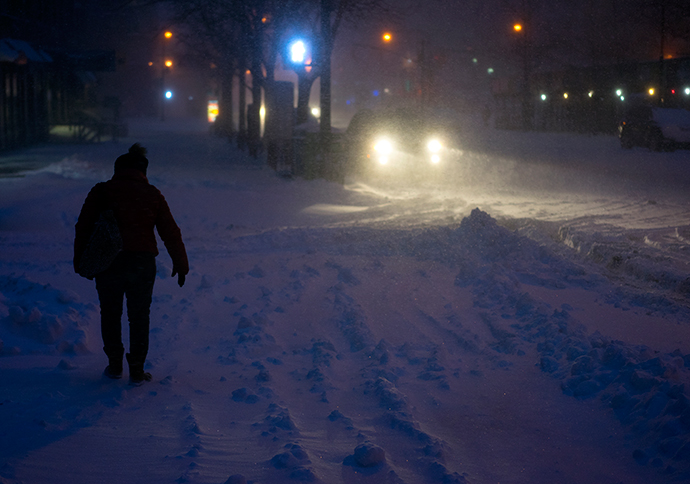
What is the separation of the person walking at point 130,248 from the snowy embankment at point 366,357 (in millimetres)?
312

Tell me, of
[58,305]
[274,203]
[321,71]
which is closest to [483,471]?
[58,305]

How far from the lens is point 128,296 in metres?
4.41

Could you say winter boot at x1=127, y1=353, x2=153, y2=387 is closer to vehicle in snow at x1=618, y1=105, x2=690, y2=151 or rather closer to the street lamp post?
vehicle in snow at x1=618, y1=105, x2=690, y2=151

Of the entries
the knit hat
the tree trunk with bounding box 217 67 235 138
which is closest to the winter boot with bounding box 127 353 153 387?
the knit hat

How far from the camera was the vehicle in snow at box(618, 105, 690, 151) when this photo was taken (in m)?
23.8

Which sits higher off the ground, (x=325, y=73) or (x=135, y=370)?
(x=325, y=73)

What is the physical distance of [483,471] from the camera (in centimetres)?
356

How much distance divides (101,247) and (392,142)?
51.7 feet

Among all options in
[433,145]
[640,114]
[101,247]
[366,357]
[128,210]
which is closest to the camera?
[101,247]

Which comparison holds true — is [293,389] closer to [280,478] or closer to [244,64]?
[280,478]

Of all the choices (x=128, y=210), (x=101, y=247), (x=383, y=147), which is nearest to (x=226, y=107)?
(x=383, y=147)

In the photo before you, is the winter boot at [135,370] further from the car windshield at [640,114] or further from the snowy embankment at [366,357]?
the car windshield at [640,114]

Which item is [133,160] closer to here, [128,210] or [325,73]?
[128,210]

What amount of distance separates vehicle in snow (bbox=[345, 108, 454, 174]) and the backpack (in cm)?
1379
